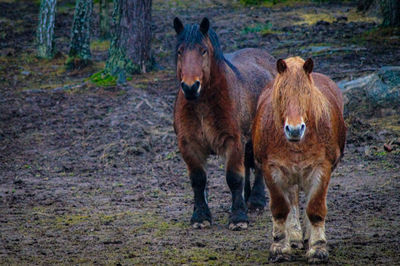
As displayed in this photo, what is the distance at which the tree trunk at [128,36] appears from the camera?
14352 mm

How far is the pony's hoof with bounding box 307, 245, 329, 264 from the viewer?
538 centimetres

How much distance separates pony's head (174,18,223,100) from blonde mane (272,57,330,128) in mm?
1402

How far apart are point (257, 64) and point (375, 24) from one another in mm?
10524

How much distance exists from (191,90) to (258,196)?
7.10 feet

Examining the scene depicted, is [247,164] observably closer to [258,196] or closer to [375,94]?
[258,196]

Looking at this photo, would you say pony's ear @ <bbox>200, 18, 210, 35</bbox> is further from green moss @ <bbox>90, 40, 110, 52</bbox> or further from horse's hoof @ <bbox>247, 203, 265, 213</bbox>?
green moss @ <bbox>90, 40, 110, 52</bbox>

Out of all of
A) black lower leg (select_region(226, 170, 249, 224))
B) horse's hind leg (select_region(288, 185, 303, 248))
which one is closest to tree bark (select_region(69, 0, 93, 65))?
black lower leg (select_region(226, 170, 249, 224))

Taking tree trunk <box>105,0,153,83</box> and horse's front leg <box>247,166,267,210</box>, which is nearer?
horse's front leg <box>247,166,267,210</box>

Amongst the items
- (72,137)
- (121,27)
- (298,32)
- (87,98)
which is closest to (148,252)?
(72,137)

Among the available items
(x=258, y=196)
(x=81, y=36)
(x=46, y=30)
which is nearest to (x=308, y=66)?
(x=258, y=196)

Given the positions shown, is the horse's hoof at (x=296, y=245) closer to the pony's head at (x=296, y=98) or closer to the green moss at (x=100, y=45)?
the pony's head at (x=296, y=98)

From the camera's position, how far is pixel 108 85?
Answer: 14352 millimetres

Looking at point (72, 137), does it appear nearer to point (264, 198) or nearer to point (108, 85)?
point (108, 85)

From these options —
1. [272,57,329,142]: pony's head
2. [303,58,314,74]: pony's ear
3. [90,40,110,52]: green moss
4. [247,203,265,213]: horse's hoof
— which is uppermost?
[303,58,314,74]: pony's ear
